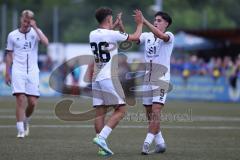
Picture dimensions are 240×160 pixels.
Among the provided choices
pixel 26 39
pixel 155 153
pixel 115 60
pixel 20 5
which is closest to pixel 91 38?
pixel 115 60

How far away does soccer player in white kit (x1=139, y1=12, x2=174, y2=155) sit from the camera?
13.7 m

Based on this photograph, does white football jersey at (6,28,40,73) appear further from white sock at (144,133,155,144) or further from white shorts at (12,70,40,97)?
white sock at (144,133,155,144)

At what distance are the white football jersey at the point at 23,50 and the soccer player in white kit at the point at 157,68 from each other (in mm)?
3481

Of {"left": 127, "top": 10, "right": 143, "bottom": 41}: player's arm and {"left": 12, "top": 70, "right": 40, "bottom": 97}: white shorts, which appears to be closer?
{"left": 127, "top": 10, "right": 143, "bottom": 41}: player's arm

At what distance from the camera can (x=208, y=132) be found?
18.5 meters

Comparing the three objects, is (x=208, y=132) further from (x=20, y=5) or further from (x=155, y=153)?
(x=20, y=5)

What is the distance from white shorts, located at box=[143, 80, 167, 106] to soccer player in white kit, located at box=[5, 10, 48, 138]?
3438 mm

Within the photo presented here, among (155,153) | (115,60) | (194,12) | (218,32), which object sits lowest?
(155,153)

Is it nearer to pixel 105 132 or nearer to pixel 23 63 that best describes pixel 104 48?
pixel 105 132

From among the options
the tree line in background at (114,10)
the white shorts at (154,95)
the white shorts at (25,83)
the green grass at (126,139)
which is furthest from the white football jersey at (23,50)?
the tree line in background at (114,10)

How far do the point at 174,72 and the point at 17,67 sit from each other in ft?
80.0

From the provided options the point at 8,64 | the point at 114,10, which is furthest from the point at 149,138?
the point at 114,10

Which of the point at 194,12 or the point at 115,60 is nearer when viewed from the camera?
the point at 115,60

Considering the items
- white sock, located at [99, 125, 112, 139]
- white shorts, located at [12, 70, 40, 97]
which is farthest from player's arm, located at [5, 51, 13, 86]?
white sock, located at [99, 125, 112, 139]
